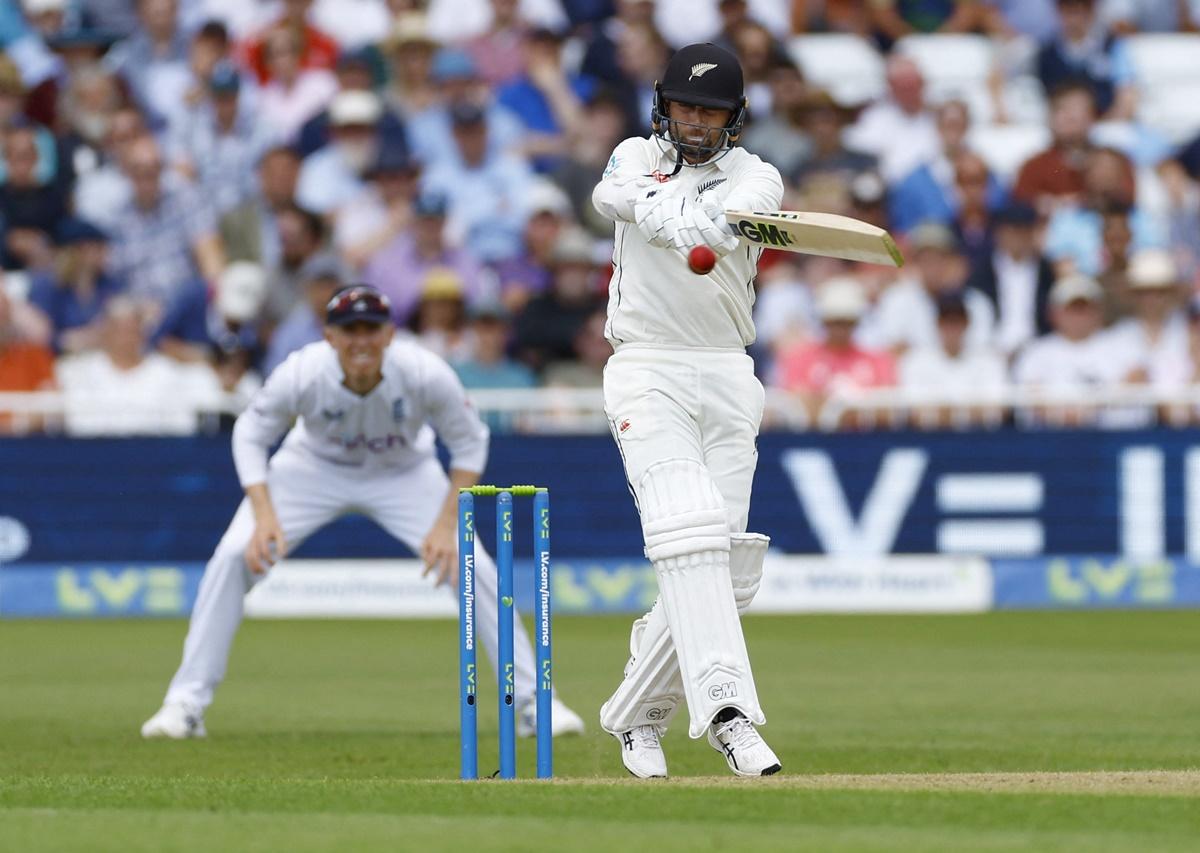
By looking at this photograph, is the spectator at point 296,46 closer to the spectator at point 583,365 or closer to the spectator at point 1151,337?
the spectator at point 583,365

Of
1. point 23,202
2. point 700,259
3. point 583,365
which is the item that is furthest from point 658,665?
point 23,202

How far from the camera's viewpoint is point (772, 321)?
49.5 ft

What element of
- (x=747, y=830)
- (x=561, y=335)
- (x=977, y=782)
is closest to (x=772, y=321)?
(x=561, y=335)

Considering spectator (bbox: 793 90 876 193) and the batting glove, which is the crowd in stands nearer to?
spectator (bbox: 793 90 876 193)

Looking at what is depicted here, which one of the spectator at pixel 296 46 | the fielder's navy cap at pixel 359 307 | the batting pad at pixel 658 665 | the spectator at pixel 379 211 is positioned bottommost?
the batting pad at pixel 658 665

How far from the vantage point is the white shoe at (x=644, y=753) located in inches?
261

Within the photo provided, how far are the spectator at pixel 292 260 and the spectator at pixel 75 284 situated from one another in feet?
3.81

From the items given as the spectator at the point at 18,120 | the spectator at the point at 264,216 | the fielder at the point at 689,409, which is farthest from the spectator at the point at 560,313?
the fielder at the point at 689,409

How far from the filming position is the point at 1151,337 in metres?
14.4

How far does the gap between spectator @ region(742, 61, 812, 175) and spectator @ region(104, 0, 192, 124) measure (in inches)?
166

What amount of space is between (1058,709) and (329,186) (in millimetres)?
8335

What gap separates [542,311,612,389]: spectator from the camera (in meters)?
14.4

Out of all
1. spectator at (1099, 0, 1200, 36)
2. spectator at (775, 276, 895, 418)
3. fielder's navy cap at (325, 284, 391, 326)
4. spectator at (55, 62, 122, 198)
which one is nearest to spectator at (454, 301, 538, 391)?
spectator at (775, 276, 895, 418)

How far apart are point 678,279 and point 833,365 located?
7.88 meters
